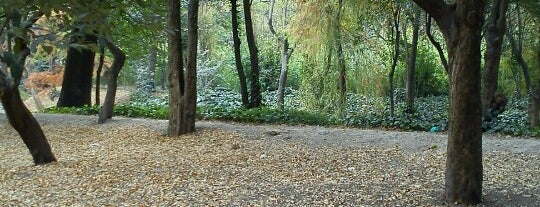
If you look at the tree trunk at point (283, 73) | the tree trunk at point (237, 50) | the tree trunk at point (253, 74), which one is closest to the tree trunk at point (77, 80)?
the tree trunk at point (237, 50)

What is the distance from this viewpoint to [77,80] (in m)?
15.9

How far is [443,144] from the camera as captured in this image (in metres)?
8.44

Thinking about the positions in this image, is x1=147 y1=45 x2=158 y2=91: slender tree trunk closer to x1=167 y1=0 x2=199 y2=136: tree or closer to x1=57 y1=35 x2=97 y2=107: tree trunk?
x1=57 y1=35 x2=97 y2=107: tree trunk

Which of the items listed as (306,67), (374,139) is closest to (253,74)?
Result: (306,67)

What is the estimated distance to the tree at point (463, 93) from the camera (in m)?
4.74

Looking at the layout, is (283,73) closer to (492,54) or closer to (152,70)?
(492,54)

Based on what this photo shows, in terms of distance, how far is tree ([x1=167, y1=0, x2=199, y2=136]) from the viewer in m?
9.55

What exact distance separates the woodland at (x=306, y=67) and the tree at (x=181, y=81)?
2 cm

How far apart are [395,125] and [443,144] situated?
8.57 feet

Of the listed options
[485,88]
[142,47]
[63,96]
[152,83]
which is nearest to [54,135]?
[142,47]

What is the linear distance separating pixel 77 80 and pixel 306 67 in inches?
240

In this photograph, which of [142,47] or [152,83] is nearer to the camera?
[142,47]

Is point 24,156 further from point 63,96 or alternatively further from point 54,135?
point 63,96

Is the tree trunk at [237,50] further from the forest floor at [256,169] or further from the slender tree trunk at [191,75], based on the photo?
the slender tree trunk at [191,75]
